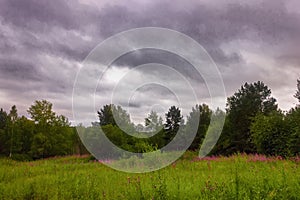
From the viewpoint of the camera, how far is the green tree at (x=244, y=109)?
1374 inches

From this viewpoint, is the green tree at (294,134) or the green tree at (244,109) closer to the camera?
the green tree at (294,134)

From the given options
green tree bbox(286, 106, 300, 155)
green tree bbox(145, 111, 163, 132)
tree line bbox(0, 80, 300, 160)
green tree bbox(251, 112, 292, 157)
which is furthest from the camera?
tree line bbox(0, 80, 300, 160)

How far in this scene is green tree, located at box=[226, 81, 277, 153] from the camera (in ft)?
115

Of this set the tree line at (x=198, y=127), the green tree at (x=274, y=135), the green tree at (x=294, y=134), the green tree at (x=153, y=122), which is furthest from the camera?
the tree line at (x=198, y=127)

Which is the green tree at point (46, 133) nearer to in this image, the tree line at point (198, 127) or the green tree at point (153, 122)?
the tree line at point (198, 127)

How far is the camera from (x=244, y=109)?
120 ft

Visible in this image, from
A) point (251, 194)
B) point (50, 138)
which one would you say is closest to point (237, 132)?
point (50, 138)

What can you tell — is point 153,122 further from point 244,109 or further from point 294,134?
point 244,109

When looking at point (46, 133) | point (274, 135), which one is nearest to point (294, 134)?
point (274, 135)

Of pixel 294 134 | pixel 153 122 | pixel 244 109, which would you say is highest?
pixel 244 109

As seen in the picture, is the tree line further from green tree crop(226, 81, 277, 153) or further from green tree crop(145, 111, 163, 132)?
green tree crop(145, 111, 163, 132)

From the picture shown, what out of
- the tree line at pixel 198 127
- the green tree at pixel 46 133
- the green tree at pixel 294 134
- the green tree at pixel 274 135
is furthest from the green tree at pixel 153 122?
the green tree at pixel 46 133

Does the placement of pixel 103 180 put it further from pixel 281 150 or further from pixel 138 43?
pixel 281 150

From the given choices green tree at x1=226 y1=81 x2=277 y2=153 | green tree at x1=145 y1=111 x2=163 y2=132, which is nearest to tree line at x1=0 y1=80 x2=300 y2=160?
green tree at x1=226 y1=81 x2=277 y2=153
